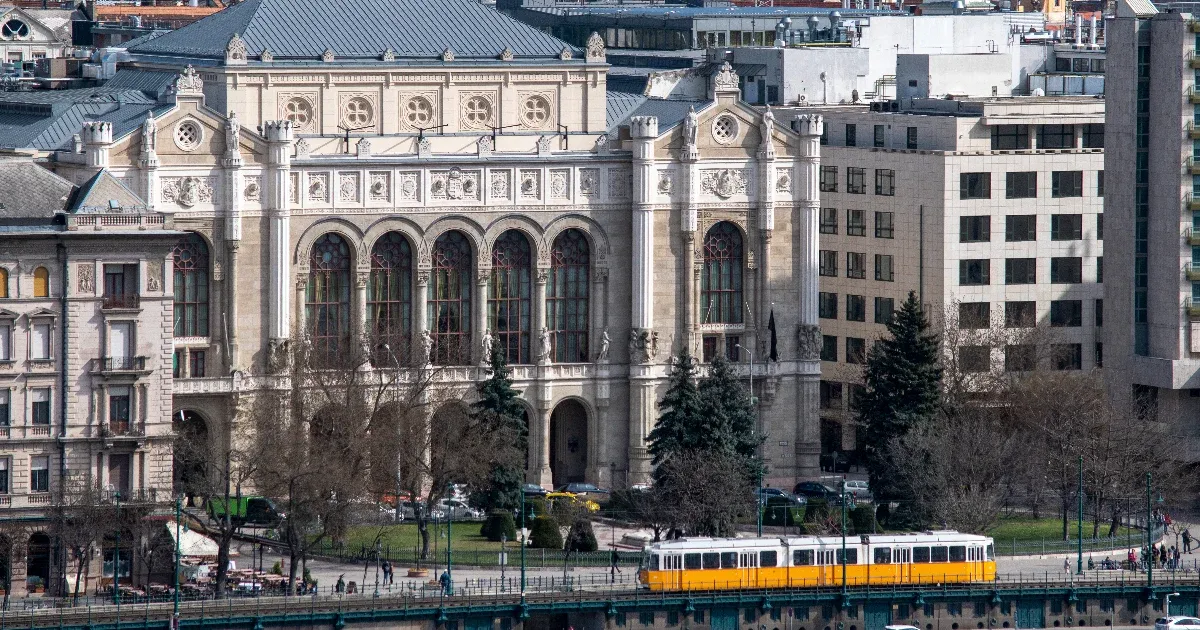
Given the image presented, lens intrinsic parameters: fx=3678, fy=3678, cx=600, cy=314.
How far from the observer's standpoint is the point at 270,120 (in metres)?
177

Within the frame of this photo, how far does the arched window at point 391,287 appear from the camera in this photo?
6929 inches

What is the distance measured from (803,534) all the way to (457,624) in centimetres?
2205

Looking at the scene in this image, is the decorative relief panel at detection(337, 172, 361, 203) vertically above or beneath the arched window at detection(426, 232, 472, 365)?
above

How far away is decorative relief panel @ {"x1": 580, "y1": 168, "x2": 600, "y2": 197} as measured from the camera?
180 m

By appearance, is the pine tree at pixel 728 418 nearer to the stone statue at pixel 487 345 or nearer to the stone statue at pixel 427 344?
the stone statue at pixel 487 345

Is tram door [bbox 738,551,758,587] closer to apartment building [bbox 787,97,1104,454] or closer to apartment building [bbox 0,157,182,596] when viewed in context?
apartment building [bbox 0,157,182,596]

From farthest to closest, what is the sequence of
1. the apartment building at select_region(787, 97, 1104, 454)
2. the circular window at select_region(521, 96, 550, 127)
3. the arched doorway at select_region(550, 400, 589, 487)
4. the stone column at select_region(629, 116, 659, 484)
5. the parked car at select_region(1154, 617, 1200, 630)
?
the apartment building at select_region(787, 97, 1104, 454)
the circular window at select_region(521, 96, 550, 127)
the arched doorway at select_region(550, 400, 589, 487)
the stone column at select_region(629, 116, 659, 484)
the parked car at select_region(1154, 617, 1200, 630)

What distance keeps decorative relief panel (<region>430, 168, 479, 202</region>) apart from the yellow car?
598 inches

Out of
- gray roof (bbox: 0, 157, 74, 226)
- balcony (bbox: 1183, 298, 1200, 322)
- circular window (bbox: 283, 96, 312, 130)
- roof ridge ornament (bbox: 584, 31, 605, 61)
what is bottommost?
balcony (bbox: 1183, 298, 1200, 322)

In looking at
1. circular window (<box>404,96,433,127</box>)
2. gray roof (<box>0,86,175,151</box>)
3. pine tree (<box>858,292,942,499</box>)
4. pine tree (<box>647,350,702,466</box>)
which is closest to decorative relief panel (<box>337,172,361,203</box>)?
circular window (<box>404,96,433,127</box>)

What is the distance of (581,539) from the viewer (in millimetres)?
160500

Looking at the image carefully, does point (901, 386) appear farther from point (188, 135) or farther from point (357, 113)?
point (188, 135)

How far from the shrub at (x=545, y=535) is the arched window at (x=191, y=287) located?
20.5 metres

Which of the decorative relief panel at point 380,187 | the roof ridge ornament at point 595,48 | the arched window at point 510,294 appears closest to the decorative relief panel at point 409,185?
the decorative relief panel at point 380,187
